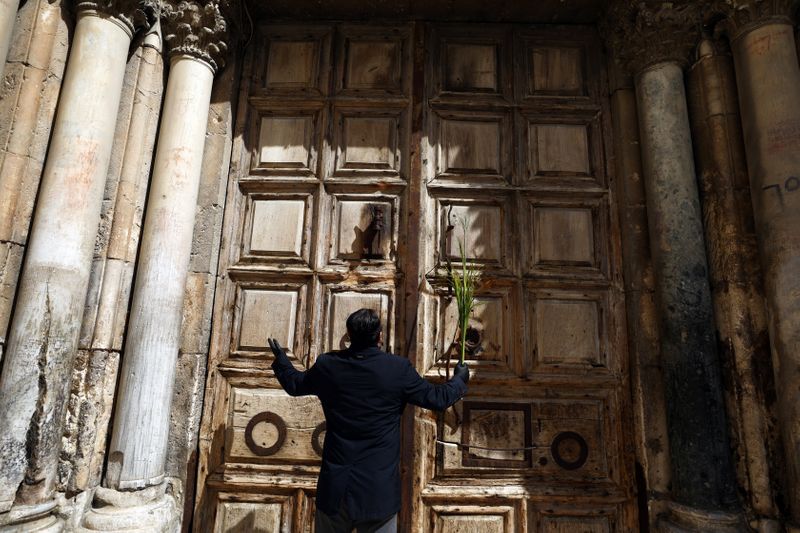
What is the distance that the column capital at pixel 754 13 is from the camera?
3012 millimetres

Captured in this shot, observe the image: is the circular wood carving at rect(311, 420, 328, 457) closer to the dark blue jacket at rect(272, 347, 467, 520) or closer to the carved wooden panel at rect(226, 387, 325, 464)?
the carved wooden panel at rect(226, 387, 325, 464)

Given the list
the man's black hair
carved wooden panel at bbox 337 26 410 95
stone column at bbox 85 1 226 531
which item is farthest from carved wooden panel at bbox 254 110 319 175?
the man's black hair

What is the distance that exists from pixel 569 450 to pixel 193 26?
A: 3.99m

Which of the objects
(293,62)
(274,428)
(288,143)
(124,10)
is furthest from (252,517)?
(293,62)

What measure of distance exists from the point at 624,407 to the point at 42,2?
4534 millimetres

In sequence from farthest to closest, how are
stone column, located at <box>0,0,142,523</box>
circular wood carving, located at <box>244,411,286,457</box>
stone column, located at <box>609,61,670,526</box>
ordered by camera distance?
circular wood carving, located at <box>244,411,286,457</box>
stone column, located at <box>609,61,670,526</box>
stone column, located at <box>0,0,142,523</box>

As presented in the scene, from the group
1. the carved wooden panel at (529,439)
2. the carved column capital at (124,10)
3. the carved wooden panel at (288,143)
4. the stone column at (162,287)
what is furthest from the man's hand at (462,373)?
the carved column capital at (124,10)

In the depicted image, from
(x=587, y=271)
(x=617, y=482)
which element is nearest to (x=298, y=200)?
(x=587, y=271)

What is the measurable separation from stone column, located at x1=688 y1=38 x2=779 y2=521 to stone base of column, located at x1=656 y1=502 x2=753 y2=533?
15cm

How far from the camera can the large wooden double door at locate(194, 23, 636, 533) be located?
3.25m

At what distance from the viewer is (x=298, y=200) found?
3.74 m

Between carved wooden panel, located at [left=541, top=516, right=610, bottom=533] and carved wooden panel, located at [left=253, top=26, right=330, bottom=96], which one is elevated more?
carved wooden panel, located at [left=253, top=26, right=330, bottom=96]

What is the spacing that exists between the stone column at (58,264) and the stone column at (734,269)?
12.6ft

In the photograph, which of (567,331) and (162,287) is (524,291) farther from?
(162,287)
